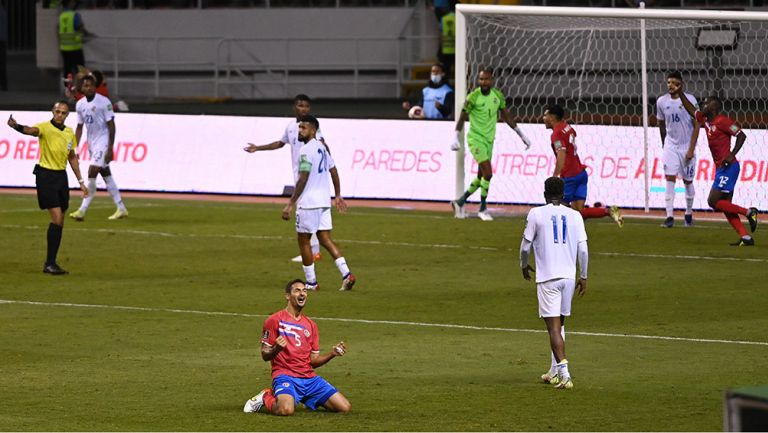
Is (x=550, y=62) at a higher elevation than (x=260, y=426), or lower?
higher

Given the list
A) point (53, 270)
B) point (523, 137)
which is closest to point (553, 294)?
point (53, 270)

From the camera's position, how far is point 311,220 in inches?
747

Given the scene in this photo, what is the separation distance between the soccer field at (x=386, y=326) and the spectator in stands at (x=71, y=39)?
1631 centimetres

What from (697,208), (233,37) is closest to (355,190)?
(697,208)

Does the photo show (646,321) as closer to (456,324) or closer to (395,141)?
(456,324)

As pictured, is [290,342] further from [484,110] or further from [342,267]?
[484,110]

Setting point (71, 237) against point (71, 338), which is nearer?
point (71, 338)

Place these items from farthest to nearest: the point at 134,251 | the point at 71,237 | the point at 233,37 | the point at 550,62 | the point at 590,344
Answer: the point at 233,37 → the point at 550,62 → the point at 71,237 → the point at 134,251 → the point at 590,344

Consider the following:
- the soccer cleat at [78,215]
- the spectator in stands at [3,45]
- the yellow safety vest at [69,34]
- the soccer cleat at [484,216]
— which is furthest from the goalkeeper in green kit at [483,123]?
the spectator in stands at [3,45]

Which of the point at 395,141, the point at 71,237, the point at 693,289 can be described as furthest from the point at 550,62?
the point at 693,289

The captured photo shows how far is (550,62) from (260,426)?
27.6m

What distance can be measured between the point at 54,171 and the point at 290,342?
9.58 m

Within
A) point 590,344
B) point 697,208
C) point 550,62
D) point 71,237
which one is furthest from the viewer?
point 550,62

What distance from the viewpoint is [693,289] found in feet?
63.7
